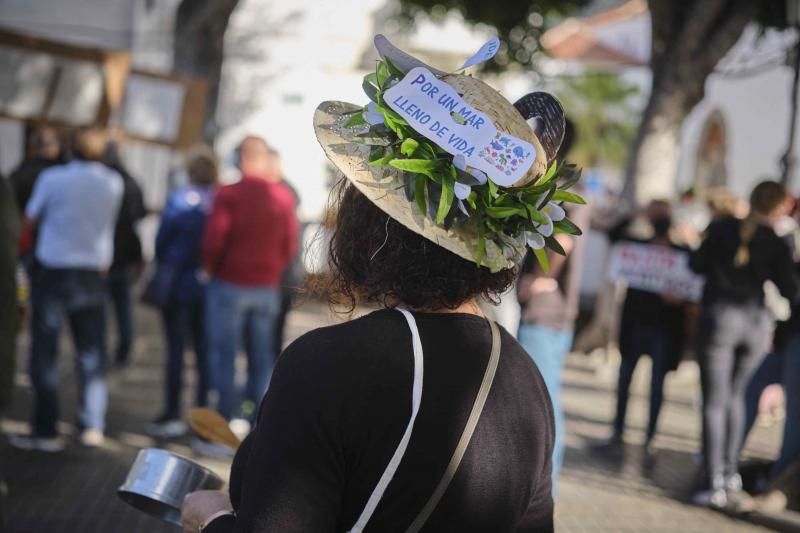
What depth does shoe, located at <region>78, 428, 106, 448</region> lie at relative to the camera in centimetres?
641

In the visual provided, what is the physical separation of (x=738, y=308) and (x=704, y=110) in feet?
61.9

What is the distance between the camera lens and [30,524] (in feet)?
16.2

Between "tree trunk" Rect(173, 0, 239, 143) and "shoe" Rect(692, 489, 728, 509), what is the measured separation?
759 centimetres

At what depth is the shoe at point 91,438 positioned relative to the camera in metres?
6.41

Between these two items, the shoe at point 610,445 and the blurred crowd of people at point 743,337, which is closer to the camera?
the blurred crowd of people at point 743,337

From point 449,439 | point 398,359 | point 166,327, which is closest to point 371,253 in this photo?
point 398,359

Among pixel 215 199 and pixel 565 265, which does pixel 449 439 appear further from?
pixel 215 199

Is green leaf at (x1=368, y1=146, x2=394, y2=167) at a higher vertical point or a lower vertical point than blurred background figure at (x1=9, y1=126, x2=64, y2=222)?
higher

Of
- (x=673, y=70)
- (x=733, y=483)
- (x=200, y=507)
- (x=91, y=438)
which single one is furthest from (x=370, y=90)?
(x=673, y=70)

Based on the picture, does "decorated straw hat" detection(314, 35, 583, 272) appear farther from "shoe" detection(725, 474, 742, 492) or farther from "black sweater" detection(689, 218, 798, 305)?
"shoe" detection(725, 474, 742, 492)

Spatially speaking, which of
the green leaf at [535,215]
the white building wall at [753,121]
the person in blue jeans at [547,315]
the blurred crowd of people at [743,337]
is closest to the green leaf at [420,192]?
the green leaf at [535,215]

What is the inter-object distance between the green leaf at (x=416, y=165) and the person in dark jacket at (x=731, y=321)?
4.75 meters

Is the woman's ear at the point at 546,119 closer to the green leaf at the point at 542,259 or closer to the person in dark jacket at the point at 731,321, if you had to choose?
the green leaf at the point at 542,259

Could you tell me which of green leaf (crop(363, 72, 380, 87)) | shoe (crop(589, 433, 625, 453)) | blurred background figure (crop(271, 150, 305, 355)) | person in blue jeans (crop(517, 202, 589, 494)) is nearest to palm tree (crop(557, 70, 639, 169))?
shoe (crop(589, 433, 625, 453))
